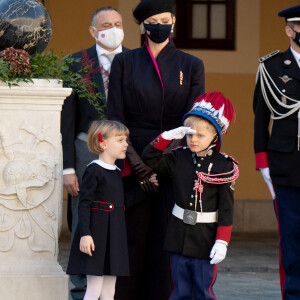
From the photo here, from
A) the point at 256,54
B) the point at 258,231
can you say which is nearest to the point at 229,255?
the point at 258,231

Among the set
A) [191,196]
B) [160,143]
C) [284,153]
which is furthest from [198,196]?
[284,153]

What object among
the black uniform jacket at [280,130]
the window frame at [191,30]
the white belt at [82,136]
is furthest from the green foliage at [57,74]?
the window frame at [191,30]

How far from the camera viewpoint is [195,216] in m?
6.24

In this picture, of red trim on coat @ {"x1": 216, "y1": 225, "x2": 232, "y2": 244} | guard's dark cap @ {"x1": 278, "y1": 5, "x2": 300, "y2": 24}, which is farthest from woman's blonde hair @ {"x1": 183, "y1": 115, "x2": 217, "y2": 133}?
guard's dark cap @ {"x1": 278, "y1": 5, "x2": 300, "y2": 24}

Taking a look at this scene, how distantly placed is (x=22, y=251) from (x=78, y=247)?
0.49m

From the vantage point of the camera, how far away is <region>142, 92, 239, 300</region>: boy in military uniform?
6203 millimetres

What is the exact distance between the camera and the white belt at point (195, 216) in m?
6.24

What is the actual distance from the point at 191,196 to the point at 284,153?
2.21ft

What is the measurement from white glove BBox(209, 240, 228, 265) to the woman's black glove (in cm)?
54

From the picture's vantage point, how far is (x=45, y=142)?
661 centimetres

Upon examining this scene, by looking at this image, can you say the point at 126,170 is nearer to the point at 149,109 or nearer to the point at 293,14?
the point at 149,109

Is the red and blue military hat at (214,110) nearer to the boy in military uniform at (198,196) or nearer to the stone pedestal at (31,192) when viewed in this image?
the boy in military uniform at (198,196)

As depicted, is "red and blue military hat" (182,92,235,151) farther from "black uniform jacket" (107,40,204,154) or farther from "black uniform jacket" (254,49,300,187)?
"black uniform jacket" (254,49,300,187)

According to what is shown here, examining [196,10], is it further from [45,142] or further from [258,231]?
[45,142]
